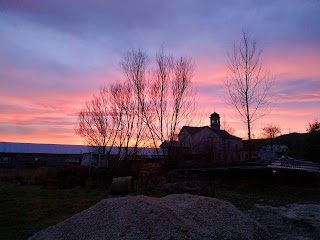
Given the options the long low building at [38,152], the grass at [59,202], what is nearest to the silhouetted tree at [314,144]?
the grass at [59,202]

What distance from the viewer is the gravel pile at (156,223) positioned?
664cm

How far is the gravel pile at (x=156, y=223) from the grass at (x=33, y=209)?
3.74 feet

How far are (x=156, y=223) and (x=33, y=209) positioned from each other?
6.95m

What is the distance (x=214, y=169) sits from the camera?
17391 millimetres

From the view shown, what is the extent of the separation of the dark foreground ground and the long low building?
30737mm

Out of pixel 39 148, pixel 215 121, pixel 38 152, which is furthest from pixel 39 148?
pixel 215 121

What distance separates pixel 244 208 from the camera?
36.2 ft

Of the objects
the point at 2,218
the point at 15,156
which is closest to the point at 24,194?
the point at 2,218

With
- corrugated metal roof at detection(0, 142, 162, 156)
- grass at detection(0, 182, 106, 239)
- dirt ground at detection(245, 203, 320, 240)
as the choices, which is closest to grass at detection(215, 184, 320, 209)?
dirt ground at detection(245, 203, 320, 240)

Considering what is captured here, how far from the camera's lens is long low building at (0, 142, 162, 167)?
150 feet

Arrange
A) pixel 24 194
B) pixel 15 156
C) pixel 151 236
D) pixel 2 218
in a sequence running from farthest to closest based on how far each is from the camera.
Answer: pixel 15 156
pixel 24 194
pixel 2 218
pixel 151 236

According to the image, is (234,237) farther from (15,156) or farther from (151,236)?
(15,156)

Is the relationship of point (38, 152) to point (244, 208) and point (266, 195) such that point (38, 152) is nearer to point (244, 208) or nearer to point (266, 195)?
point (266, 195)

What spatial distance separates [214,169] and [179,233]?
1118 cm
